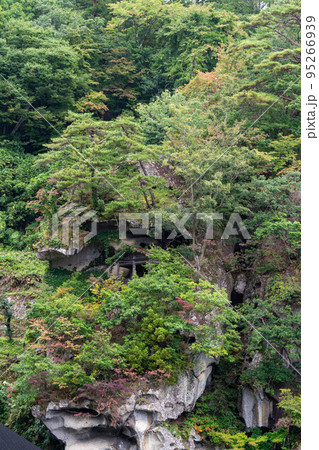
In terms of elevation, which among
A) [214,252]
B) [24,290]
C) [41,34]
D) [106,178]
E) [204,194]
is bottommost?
[24,290]

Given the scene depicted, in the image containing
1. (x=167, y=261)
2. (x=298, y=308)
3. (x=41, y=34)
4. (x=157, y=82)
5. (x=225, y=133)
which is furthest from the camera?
(x=157, y=82)

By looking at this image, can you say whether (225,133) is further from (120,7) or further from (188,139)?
(120,7)

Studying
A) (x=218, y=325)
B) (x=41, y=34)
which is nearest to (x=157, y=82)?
(x=41, y=34)

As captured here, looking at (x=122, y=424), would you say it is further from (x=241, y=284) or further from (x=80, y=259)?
(x=241, y=284)

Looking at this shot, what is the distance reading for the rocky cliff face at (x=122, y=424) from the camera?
1145cm

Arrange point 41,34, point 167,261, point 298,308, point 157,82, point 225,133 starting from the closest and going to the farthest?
point 298,308, point 167,261, point 225,133, point 41,34, point 157,82

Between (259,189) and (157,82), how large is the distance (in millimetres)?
11703

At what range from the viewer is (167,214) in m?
14.8

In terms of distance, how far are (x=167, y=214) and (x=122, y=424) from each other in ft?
21.3

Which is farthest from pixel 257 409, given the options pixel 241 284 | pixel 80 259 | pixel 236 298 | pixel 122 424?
pixel 80 259

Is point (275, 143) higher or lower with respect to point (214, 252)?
higher

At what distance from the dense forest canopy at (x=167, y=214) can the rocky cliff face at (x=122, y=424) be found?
436mm

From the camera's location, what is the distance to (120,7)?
25.5 metres

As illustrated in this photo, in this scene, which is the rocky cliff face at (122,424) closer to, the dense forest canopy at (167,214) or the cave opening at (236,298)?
the dense forest canopy at (167,214)
